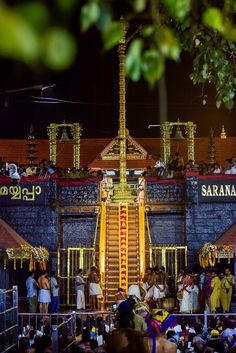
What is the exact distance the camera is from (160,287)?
23.9 meters

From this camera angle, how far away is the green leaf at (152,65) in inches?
178

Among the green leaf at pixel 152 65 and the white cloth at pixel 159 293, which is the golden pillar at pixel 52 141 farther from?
the green leaf at pixel 152 65

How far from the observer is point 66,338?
12469 millimetres

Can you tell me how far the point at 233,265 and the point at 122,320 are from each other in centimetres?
1569

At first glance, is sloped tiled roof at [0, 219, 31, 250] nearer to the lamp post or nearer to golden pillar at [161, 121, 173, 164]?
the lamp post

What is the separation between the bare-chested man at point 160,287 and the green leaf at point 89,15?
19946 millimetres

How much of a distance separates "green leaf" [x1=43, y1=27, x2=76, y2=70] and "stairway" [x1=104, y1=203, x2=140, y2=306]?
21910 mm

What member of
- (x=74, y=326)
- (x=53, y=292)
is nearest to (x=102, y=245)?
(x=53, y=292)

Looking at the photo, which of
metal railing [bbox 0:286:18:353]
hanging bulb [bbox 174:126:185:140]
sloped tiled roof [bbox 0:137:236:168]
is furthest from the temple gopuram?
metal railing [bbox 0:286:18:353]

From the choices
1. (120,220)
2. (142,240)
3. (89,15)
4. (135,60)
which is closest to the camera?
(89,15)

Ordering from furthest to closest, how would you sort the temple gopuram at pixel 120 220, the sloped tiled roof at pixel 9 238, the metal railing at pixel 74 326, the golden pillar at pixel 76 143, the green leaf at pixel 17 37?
the golden pillar at pixel 76 143 → the temple gopuram at pixel 120 220 → the sloped tiled roof at pixel 9 238 → the metal railing at pixel 74 326 → the green leaf at pixel 17 37

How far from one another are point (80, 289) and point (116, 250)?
2.54 metres

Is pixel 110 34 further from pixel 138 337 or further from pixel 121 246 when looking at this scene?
pixel 121 246

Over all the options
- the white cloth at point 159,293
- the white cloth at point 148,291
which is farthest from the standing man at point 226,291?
the white cloth at point 148,291
